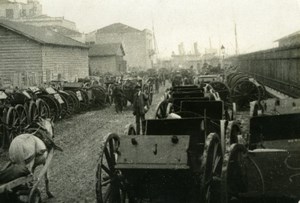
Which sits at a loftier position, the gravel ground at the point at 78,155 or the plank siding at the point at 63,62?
the plank siding at the point at 63,62

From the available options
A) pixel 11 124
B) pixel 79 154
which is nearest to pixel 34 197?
pixel 79 154

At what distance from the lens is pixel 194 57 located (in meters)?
96.2

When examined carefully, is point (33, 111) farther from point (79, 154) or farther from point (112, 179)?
point (112, 179)

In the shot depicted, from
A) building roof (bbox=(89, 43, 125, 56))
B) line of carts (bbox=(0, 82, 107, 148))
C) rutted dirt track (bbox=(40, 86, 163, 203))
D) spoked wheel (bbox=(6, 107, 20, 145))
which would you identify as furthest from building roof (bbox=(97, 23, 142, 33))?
spoked wheel (bbox=(6, 107, 20, 145))

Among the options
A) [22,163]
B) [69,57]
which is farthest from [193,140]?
[69,57]

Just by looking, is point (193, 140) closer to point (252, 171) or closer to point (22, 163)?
point (252, 171)

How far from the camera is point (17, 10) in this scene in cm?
7569

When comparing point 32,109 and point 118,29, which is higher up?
point 118,29

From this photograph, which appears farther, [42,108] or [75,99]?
[75,99]

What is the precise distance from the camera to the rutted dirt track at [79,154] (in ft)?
24.2

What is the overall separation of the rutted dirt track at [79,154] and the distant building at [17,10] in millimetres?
60411

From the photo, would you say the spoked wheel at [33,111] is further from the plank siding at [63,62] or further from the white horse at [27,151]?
the plank siding at [63,62]

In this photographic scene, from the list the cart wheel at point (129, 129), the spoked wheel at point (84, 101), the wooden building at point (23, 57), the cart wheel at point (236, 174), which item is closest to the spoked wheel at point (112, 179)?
the cart wheel at point (129, 129)

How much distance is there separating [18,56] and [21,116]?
640 inches
